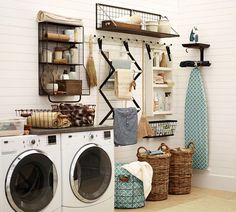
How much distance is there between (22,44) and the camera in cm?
509

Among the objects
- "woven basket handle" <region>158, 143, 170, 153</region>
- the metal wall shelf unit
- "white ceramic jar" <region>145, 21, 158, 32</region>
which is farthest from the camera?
"white ceramic jar" <region>145, 21, 158, 32</region>

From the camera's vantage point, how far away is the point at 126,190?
5504mm

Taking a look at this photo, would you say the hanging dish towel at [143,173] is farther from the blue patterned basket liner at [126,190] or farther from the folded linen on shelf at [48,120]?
the folded linen on shelf at [48,120]

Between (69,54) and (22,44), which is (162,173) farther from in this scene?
(22,44)

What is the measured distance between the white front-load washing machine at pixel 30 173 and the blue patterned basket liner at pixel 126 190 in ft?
3.58

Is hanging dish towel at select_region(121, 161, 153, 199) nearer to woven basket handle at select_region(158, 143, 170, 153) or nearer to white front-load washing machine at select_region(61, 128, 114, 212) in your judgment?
white front-load washing machine at select_region(61, 128, 114, 212)

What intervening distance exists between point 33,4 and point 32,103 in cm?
105

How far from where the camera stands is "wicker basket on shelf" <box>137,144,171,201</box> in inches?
230

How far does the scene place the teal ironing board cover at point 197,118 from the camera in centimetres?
659

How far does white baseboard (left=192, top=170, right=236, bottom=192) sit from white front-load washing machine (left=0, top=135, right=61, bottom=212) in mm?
2746

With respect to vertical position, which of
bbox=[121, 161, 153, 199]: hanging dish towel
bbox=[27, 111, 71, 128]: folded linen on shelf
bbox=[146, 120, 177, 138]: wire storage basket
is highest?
bbox=[27, 111, 71, 128]: folded linen on shelf

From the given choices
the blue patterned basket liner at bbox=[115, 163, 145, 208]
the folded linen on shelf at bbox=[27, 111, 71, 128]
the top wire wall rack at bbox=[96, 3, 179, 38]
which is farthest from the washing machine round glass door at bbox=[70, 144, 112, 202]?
the top wire wall rack at bbox=[96, 3, 179, 38]

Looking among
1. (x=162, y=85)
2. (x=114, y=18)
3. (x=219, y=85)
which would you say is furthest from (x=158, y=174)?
(x=114, y=18)

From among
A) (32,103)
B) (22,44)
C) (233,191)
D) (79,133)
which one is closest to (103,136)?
(79,133)
